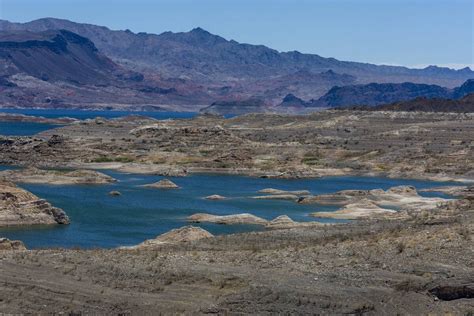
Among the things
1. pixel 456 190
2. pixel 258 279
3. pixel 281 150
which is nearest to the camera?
pixel 258 279

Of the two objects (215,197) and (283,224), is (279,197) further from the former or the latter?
(283,224)

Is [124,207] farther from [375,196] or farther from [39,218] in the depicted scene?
[375,196]

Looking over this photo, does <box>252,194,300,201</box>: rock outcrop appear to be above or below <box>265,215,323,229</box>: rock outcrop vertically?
below

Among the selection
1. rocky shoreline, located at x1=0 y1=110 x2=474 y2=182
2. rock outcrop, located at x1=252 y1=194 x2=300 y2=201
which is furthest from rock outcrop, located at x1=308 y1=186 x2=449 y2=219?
rocky shoreline, located at x1=0 y1=110 x2=474 y2=182

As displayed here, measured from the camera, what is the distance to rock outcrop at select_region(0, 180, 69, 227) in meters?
57.8

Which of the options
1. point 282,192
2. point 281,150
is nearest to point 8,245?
point 282,192

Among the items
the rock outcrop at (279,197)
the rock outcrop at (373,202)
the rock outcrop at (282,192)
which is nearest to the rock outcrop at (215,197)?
the rock outcrop at (279,197)

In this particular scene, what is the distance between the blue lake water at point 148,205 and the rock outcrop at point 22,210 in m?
0.94

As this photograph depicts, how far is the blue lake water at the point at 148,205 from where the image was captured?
5600 centimetres

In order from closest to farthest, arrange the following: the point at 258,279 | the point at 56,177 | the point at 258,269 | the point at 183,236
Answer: the point at 258,279
the point at 258,269
the point at 183,236
the point at 56,177

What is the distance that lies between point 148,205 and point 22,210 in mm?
18703

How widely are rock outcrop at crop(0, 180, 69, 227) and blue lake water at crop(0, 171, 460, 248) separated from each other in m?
0.94

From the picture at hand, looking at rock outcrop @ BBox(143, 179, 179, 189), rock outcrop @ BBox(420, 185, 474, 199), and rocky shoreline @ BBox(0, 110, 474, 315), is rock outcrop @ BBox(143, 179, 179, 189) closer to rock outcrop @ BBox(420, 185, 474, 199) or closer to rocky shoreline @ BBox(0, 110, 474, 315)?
rocky shoreline @ BBox(0, 110, 474, 315)

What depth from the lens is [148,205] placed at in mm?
76000
